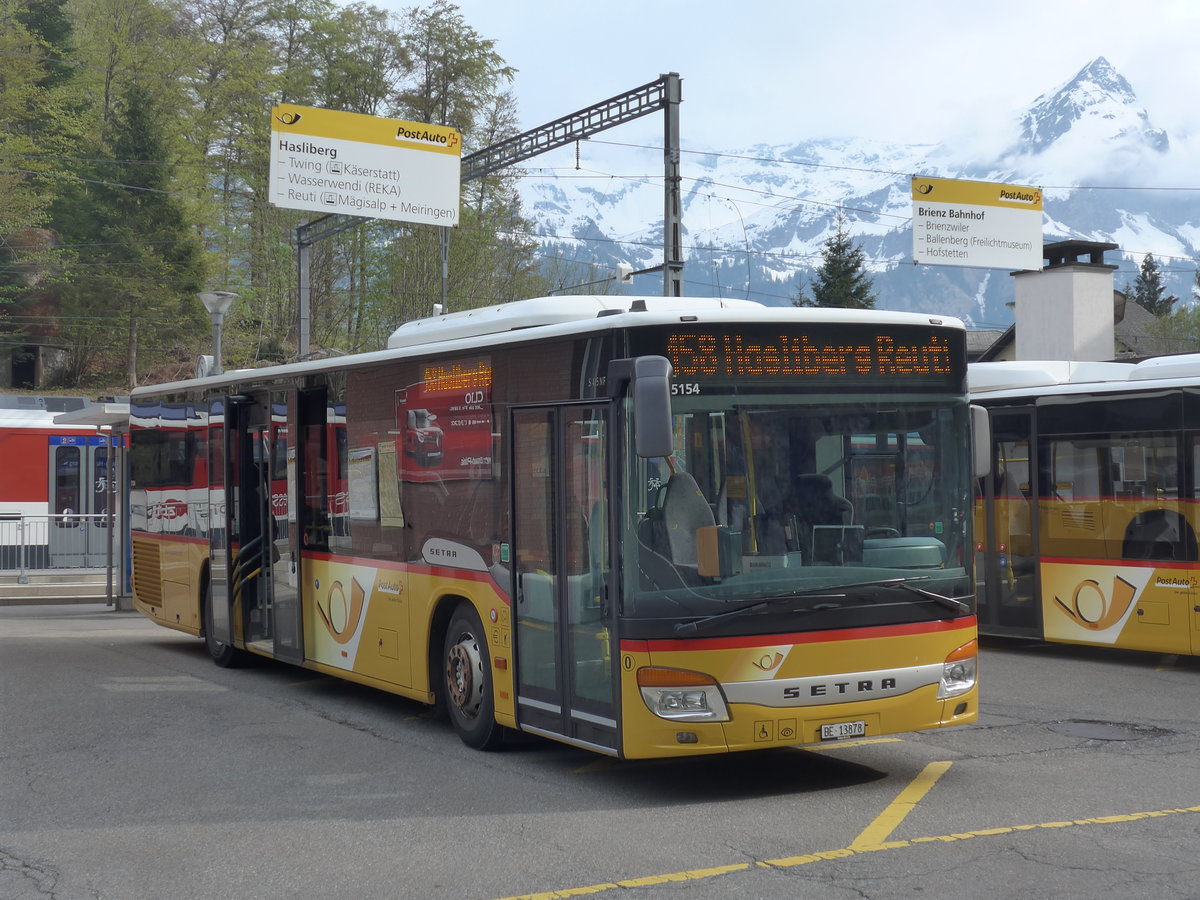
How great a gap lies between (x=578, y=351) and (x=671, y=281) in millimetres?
12424

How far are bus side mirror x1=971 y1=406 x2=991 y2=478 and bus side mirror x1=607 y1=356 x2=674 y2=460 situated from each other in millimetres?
2255

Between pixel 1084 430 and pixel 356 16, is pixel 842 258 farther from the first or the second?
pixel 1084 430

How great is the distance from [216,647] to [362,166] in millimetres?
7917

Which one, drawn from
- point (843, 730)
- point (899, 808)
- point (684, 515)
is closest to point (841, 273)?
point (843, 730)

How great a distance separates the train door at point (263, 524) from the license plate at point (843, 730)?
564 centimetres

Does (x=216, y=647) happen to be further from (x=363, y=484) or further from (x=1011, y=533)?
(x=1011, y=533)

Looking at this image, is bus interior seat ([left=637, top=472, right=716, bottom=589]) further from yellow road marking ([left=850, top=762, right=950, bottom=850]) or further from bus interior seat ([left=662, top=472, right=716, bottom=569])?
yellow road marking ([left=850, top=762, right=950, bottom=850])

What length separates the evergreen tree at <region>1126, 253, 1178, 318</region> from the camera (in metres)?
88.4

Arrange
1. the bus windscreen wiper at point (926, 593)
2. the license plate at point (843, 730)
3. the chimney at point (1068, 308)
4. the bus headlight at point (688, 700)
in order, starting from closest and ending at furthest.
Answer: the bus headlight at point (688, 700)
the license plate at point (843, 730)
the bus windscreen wiper at point (926, 593)
the chimney at point (1068, 308)

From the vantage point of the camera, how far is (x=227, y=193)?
55875 millimetres

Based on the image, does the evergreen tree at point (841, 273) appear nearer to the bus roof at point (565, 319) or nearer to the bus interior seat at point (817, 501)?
the bus roof at point (565, 319)

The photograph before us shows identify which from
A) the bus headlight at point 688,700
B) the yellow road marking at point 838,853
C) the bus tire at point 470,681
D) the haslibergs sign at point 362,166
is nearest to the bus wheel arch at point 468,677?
the bus tire at point 470,681

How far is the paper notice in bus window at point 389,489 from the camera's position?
10.1 meters

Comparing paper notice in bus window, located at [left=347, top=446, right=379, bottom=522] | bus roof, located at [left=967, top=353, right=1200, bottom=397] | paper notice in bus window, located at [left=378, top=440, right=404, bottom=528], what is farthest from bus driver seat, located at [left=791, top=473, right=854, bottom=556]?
bus roof, located at [left=967, top=353, right=1200, bottom=397]
